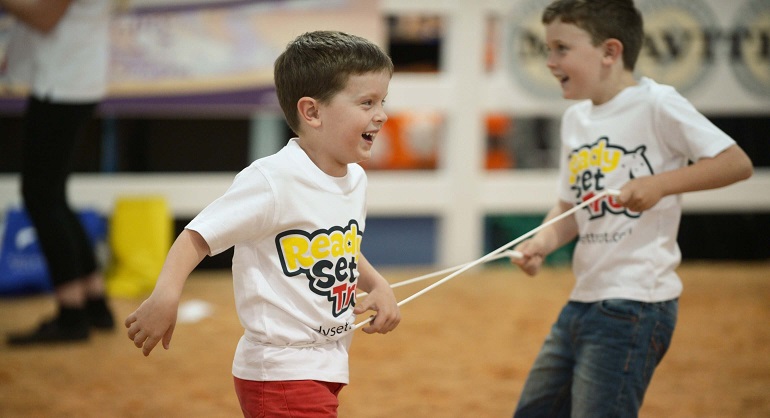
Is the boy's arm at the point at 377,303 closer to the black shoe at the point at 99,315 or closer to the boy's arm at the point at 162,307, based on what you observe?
the boy's arm at the point at 162,307

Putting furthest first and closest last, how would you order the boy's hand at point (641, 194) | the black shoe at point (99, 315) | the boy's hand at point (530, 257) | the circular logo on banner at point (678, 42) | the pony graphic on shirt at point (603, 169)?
the circular logo on banner at point (678, 42)
the black shoe at point (99, 315)
the boy's hand at point (530, 257)
the pony graphic on shirt at point (603, 169)
the boy's hand at point (641, 194)

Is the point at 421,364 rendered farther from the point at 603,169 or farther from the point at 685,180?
the point at 685,180

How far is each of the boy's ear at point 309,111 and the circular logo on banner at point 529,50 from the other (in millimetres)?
4100

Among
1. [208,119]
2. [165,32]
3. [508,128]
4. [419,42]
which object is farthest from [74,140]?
[508,128]

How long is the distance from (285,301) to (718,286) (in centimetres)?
411

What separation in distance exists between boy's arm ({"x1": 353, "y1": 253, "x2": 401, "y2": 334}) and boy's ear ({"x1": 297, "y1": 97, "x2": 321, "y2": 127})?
287mm

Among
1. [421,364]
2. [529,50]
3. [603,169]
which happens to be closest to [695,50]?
[529,50]

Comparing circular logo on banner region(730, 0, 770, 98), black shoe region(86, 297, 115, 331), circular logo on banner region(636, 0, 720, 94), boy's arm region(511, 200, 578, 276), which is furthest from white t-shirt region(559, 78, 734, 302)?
circular logo on banner region(730, 0, 770, 98)

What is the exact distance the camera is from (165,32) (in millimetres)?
5113

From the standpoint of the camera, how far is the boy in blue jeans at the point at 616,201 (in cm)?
202

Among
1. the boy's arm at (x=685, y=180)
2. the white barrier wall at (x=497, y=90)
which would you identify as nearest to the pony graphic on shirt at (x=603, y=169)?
the boy's arm at (x=685, y=180)

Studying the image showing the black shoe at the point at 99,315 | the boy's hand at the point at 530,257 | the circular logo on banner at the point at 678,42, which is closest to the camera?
the boy's hand at the point at 530,257

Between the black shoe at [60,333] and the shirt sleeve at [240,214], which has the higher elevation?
the shirt sleeve at [240,214]

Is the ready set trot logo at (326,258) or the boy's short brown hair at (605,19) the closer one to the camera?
the ready set trot logo at (326,258)
